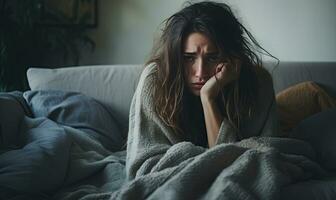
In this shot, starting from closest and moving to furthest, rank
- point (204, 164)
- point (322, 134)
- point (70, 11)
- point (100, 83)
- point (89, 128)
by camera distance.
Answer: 1. point (204, 164)
2. point (322, 134)
3. point (89, 128)
4. point (100, 83)
5. point (70, 11)

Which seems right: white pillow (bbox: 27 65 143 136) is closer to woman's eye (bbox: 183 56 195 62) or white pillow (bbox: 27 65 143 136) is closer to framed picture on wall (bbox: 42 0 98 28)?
woman's eye (bbox: 183 56 195 62)

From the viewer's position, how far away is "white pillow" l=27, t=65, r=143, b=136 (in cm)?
181

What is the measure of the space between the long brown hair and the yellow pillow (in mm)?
322

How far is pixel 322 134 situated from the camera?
4.78ft

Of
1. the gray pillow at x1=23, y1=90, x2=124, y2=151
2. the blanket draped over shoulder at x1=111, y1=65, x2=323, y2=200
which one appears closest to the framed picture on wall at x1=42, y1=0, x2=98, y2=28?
the gray pillow at x1=23, y1=90, x2=124, y2=151

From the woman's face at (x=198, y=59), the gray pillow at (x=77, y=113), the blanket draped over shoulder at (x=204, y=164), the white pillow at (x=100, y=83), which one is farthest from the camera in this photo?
the white pillow at (x=100, y=83)

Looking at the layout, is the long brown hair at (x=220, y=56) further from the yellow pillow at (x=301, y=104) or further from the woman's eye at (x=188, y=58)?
the yellow pillow at (x=301, y=104)

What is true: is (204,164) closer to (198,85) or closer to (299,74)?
(198,85)

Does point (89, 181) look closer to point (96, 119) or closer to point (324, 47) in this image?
point (96, 119)

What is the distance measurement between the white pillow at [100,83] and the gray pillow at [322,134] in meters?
0.69

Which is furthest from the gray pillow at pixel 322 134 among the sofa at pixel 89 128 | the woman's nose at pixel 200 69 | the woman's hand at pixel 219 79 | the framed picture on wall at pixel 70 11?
the framed picture on wall at pixel 70 11

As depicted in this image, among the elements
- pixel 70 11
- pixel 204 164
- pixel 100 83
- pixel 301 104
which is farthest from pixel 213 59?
pixel 70 11

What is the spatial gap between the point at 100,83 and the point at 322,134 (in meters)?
0.91

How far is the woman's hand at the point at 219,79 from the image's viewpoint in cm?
134
